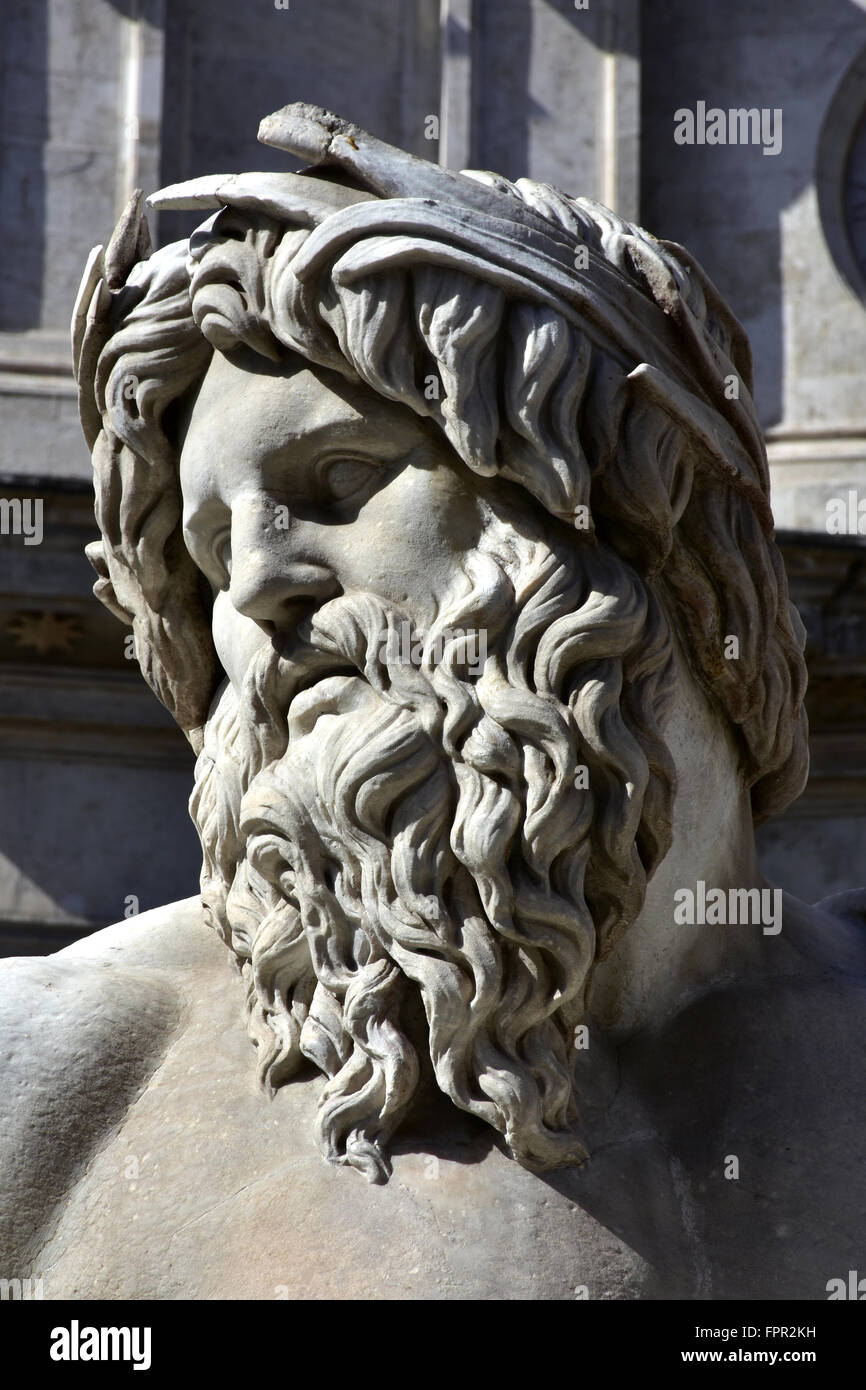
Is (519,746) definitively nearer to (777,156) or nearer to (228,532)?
(228,532)

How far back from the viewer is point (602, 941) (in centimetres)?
219

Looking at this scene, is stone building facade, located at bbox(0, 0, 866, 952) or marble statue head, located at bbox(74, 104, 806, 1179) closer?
marble statue head, located at bbox(74, 104, 806, 1179)

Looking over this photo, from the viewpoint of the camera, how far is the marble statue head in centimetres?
212

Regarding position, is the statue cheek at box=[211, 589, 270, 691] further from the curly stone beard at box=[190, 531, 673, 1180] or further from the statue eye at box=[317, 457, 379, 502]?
the statue eye at box=[317, 457, 379, 502]

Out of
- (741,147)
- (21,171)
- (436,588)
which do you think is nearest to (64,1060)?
(436,588)

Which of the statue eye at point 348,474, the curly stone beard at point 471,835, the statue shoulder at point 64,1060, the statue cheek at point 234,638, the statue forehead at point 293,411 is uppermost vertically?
the statue forehead at point 293,411

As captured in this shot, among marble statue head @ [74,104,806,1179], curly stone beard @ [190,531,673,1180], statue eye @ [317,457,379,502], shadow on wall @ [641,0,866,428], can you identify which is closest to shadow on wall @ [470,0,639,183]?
shadow on wall @ [641,0,866,428]

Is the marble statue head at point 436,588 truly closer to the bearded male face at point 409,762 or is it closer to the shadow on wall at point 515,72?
the bearded male face at point 409,762

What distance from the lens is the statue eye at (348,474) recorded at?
7.30 ft

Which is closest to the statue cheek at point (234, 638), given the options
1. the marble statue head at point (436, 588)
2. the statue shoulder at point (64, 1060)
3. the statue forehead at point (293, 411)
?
the marble statue head at point (436, 588)

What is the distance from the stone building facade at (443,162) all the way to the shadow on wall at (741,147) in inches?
0.5

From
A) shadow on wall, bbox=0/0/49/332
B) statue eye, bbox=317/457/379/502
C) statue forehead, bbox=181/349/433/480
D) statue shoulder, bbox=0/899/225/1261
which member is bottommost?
statue shoulder, bbox=0/899/225/1261

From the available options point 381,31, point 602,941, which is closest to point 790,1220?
point 602,941
